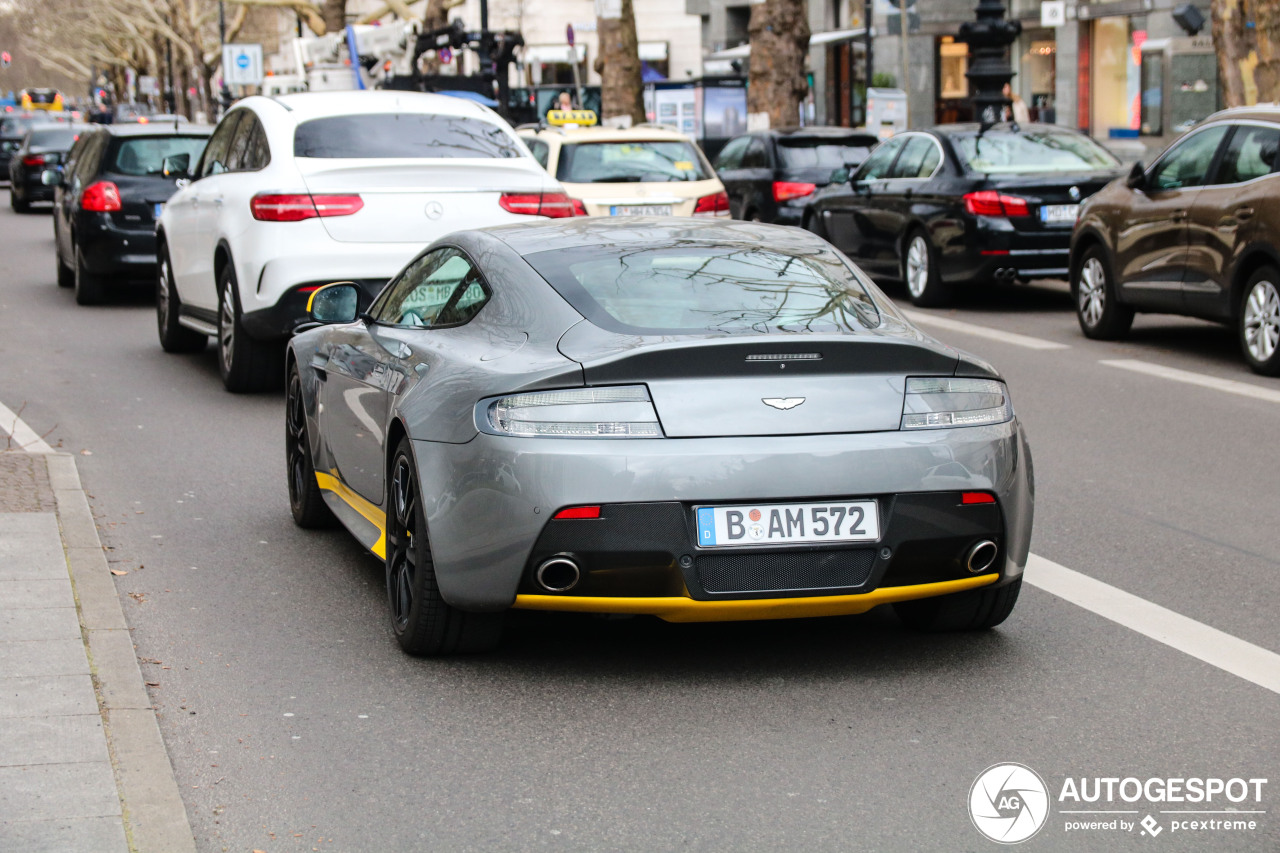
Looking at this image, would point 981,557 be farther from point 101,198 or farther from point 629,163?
point 101,198

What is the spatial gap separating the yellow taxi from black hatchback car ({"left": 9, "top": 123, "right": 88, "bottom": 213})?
17.9 meters

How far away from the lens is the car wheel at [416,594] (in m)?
5.38

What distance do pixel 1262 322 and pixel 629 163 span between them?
733cm

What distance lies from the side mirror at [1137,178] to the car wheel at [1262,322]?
1.62 m

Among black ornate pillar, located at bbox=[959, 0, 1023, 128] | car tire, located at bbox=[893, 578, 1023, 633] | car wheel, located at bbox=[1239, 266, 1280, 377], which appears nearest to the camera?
car tire, located at bbox=[893, 578, 1023, 633]

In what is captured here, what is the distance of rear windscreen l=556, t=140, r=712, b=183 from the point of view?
17.5 meters

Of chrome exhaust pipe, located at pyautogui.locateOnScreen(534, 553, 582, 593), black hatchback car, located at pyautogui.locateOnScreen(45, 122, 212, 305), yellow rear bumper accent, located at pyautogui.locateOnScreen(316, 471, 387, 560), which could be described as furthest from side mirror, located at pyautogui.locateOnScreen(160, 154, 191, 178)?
chrome exhaust pipe, located at pyautogui.locateOnScreen(534, 553, 582, 593)

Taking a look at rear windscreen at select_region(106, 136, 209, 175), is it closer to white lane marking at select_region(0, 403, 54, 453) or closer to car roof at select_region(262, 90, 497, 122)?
car roof at select_region(262, 90, 497, 122)

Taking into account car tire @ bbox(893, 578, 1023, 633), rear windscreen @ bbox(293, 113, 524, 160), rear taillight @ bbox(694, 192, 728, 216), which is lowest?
car tire @ bbox(893, 578, 1023, 633)

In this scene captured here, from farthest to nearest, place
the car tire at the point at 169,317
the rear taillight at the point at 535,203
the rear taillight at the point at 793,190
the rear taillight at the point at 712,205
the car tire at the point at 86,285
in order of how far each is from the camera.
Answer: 1. the rear taillight at the point at 793,190
2. the rear taillight at the point at 712,205
3. the car tire at the point at 86,285
4. the car tire at the point at 169,317
5. the rear taillight at the point at 535,203

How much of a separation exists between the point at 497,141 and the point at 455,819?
8.01m

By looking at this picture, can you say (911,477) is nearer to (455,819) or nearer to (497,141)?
(455,819)

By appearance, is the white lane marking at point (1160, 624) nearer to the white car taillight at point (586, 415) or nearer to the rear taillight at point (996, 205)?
the white car taillight at point (586, 415)

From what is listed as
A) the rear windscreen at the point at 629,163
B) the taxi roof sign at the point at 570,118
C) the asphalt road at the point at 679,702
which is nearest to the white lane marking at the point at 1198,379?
the asphalt road at the point at 679,702
